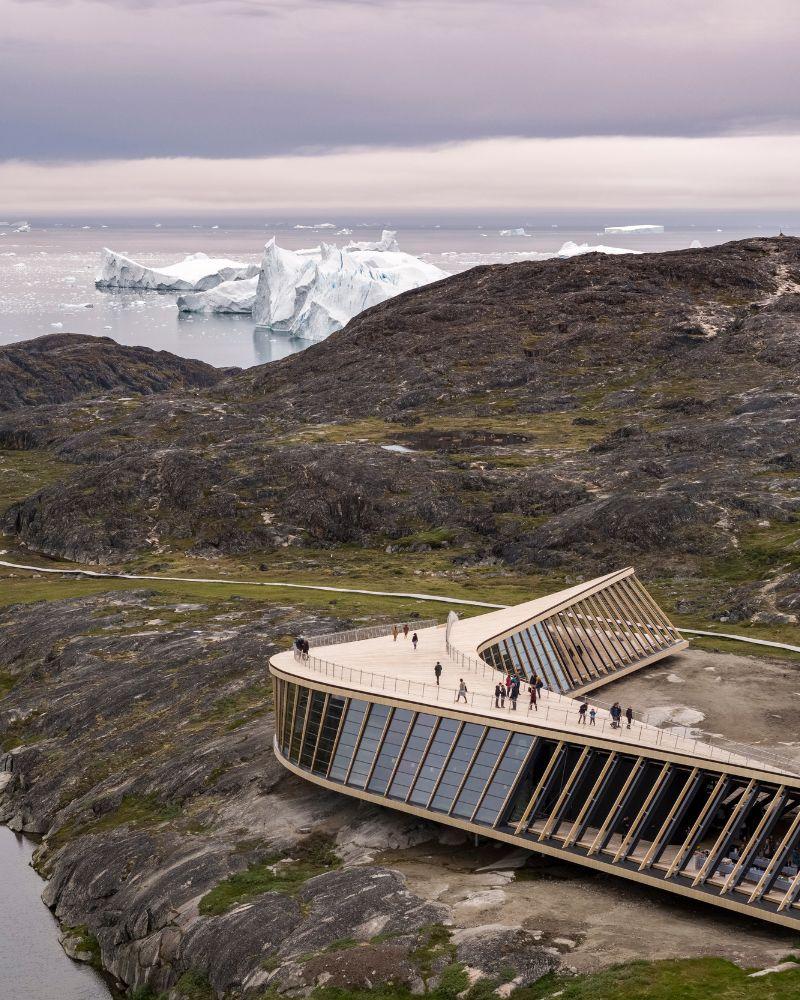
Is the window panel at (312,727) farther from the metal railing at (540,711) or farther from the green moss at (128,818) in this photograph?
the green moss at (128,818)

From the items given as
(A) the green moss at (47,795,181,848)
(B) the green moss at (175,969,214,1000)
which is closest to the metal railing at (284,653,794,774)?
(A) the green moss at (47,795,181,848)

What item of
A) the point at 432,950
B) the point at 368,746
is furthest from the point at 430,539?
the point at 432,950

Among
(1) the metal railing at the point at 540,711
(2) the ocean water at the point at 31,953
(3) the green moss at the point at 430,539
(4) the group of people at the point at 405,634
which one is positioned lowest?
(2) the ocean water at the point at 31,953

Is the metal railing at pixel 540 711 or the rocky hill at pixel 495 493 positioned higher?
the metal railing at pixel 540 711

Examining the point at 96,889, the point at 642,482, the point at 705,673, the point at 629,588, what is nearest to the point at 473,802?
the point at 96,889

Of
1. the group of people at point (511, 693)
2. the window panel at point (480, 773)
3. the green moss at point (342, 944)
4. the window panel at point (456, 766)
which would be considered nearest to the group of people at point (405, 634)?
the group of people at point (511, 693)

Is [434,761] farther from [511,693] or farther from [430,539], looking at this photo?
[430,539]
